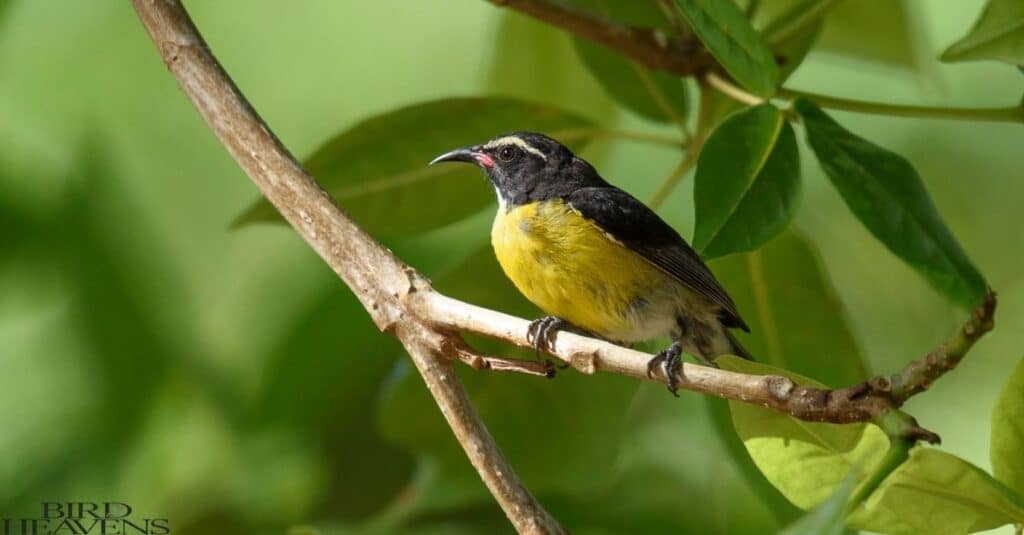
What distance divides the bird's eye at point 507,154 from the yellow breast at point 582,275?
77 mm

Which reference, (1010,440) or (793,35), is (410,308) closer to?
(1010,440)

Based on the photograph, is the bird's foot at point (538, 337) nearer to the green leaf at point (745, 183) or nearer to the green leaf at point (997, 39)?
the green leaf at point (745, 183)

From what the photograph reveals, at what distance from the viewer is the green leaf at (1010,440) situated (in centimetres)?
71

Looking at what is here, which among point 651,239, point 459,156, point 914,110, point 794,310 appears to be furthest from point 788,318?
point 459,156

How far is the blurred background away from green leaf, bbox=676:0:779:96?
33cm

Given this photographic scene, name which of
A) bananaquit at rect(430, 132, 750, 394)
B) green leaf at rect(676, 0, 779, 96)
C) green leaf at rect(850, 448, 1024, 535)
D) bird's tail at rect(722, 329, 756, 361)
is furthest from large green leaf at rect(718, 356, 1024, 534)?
bird's tail at rect(722, 329, 756, 361)

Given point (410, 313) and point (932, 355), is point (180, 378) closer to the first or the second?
point (410, 313)

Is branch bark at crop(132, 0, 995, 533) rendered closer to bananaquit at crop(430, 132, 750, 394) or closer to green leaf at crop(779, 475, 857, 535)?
green leaf at crop(779, 475, 857, 535)

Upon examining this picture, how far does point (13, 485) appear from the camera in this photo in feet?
4.93

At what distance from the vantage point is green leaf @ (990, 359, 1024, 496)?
0.71 meters

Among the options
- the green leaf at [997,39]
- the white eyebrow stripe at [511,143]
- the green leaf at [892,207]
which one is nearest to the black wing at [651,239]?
the white eyebrow stripe at [511,143]

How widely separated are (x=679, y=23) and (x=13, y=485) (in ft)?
3.32

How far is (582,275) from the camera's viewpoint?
1135 millimetres

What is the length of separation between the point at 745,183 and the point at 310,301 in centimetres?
85
